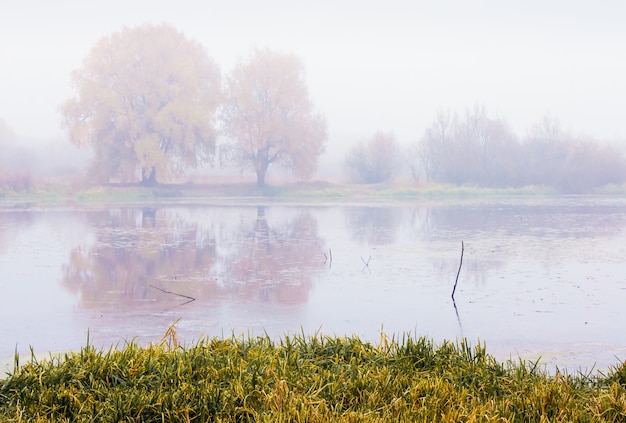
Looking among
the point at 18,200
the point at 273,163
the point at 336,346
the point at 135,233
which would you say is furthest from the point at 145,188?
the point at 336,346

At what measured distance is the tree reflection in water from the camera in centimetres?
1102

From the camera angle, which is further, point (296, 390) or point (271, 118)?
point (271, 118)

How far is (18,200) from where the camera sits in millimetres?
41344

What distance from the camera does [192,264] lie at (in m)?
14.3

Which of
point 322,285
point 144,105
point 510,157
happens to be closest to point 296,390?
point 322,285

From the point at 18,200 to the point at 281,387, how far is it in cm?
4025

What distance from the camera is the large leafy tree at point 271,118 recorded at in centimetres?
4897

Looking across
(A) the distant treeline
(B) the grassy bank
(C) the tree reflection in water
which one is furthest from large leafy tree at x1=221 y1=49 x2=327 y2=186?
(B) the grassy bank

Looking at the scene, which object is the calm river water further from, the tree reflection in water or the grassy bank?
the grassy bank

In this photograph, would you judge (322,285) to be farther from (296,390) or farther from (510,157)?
(510,157)

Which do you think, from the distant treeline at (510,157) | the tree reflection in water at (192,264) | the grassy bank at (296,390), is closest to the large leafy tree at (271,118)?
the distant treeline at (510,157)

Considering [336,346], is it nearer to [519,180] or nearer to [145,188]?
[145,188]

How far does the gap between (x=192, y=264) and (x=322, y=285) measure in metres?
3.45

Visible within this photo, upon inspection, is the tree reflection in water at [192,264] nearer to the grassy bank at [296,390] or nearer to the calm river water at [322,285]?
the calm river water at [322,285]
